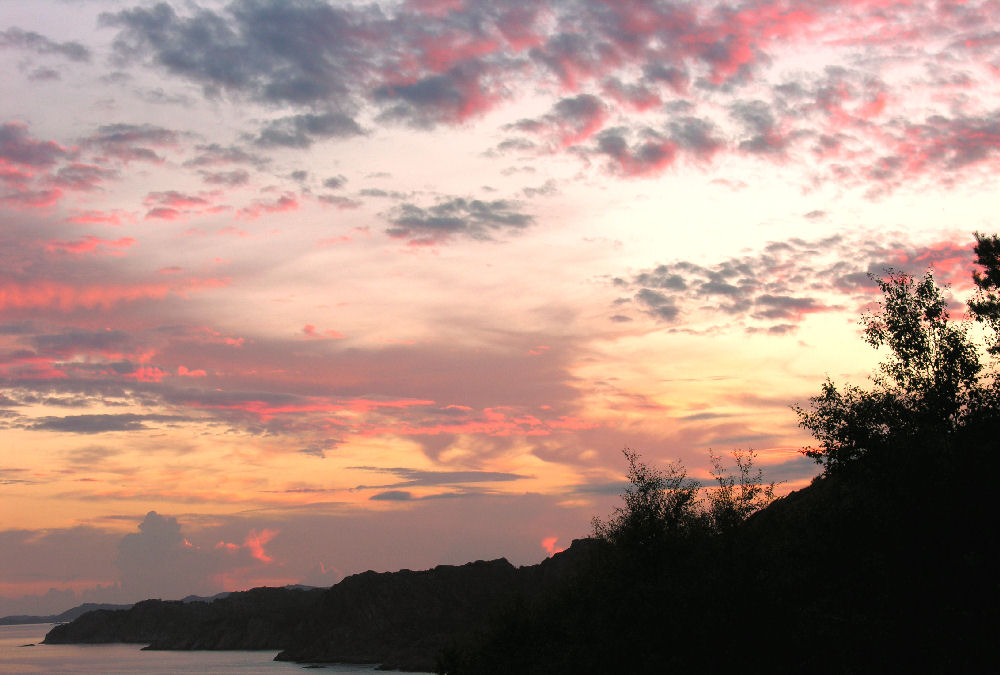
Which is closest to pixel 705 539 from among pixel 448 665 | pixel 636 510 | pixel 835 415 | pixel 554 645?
pixel 636 510

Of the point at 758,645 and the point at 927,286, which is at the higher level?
the point at 927,286

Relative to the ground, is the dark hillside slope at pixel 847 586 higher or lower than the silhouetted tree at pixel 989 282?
lower

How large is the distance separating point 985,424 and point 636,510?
30641 mm

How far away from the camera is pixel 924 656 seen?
32.5m

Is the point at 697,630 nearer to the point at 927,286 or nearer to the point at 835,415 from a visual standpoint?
the point at 835,415

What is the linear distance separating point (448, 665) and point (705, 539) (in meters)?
61.0

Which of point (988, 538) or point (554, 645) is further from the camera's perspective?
point (554, 645)

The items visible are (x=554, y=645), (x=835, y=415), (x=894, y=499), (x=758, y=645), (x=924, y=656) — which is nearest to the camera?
(x=924, y=656)

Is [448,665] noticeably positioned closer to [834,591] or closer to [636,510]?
[636,510]

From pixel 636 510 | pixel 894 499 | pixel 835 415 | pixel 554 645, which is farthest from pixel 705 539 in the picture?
pixel 554 645

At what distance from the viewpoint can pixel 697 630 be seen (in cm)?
5003

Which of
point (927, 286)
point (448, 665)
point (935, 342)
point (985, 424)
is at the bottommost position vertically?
point (448, 665)

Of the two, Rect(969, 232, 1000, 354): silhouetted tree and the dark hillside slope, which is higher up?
Rect(969, 232, 1000, 354): silhouetted tree

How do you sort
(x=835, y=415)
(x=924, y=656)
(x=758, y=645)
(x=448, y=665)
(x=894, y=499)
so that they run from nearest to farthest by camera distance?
(x=924, y=656) → (x=894, y=499) → (x=835, y=415) → (x=758, y=645) → (x=448, y=665)
